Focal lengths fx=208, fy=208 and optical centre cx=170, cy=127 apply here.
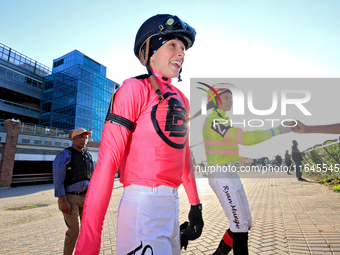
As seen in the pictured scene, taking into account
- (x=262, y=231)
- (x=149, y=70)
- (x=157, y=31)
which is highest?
(x=157, y=31)

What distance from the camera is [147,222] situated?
125 centimetres

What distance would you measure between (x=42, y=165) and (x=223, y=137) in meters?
28.1

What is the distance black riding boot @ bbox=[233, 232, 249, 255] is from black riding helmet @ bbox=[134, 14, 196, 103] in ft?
6.86

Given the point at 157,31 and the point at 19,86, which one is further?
the point at 19,86

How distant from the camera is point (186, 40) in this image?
1.83 meters

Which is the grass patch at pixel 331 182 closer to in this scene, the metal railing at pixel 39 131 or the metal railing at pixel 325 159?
the metal railing at pixel 325 159

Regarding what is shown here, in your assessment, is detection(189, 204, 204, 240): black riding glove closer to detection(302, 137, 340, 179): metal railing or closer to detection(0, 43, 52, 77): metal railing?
detection(302, 137, 340, 179): metal railing

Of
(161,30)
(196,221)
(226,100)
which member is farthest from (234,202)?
(161,30)

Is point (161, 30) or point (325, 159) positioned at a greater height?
point (161, 30)

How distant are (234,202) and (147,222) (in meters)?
1.70

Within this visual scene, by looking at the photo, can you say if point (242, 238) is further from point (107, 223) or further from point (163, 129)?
point (107, 223)

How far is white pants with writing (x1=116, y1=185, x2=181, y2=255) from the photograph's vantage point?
1225 mm

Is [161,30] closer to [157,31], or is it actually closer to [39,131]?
[157,31]

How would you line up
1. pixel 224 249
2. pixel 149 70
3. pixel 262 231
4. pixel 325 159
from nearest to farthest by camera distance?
pixel 149 70
pixel 224 249
pixel 262 231
pixel 325 159
